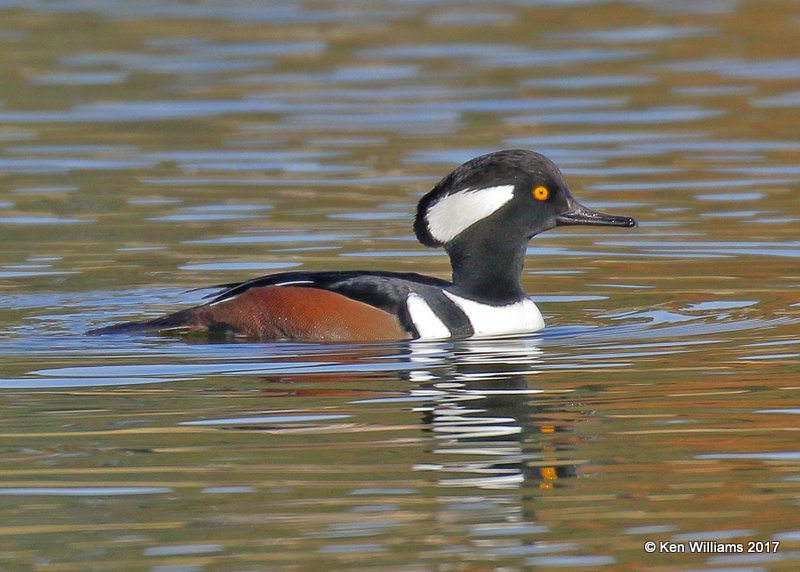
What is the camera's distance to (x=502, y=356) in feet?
29.5

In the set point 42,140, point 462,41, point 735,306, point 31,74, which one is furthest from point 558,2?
point 735,306

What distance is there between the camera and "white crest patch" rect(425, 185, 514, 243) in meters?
9.48

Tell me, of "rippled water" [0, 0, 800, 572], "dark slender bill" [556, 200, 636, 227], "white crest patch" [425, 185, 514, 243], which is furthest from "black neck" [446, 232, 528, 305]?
"rippled water" [0, 0, 800, 572]

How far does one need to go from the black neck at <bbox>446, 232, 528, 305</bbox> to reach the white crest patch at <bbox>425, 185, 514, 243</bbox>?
0.37 ft

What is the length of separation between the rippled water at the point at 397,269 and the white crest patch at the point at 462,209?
65cm

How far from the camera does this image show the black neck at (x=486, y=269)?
381 inches

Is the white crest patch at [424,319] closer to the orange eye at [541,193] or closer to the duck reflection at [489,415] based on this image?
the duck reflection at [489,415]

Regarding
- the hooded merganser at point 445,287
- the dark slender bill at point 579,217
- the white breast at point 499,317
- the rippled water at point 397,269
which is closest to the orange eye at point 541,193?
the hooded merganser at point 445,287

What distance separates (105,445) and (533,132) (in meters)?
9.85

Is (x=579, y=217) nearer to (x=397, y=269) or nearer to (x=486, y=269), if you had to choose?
(x=486, y=269)

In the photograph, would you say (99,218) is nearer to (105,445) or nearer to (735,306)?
(735,306)

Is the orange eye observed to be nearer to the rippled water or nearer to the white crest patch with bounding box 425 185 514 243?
the white crest patch with bounding box 425 185 514 243

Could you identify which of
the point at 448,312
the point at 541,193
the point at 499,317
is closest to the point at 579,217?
the point at 541,193

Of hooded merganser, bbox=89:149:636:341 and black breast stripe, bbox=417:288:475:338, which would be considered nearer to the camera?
hooded merganser, bbox=89:149:636:341
